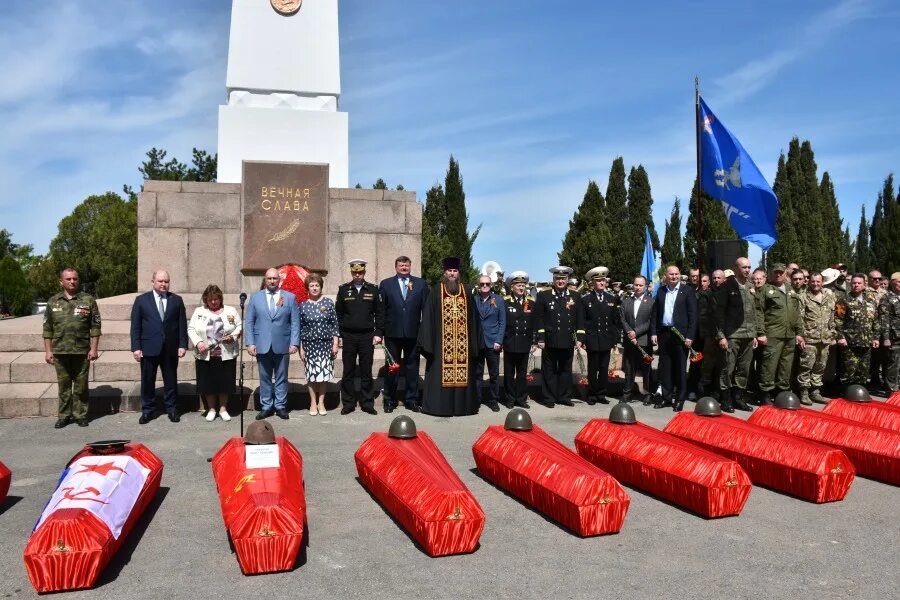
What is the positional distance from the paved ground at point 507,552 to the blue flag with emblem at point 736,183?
167 inches

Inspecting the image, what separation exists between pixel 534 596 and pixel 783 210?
3908 centimetres

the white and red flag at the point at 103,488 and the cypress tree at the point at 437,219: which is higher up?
the cypress tree at the point at 437,219

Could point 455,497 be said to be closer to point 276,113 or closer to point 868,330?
point 868,330

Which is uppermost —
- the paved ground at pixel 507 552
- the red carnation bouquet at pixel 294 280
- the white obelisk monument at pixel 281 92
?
the white obelisk monument at pixel 281 92

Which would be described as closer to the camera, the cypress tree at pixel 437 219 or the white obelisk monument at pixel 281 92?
the white obelisk monument at pixel 281 92

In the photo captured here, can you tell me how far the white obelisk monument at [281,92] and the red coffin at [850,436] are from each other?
810cm

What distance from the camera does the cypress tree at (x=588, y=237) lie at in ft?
111

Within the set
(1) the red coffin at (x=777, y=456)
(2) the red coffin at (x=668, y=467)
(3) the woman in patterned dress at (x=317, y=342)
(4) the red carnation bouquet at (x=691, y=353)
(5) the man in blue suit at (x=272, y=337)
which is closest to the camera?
(2) the red coffin at (x=668, y=467)

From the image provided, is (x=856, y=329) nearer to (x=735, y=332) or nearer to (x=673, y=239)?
(x=735, y=332)

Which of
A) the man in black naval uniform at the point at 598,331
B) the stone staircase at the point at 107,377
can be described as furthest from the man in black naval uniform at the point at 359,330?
the man in black naval uniform at the point at 598,331

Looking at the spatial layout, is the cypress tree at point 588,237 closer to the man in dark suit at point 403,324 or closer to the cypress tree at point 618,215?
the cypress tree at point 618,215

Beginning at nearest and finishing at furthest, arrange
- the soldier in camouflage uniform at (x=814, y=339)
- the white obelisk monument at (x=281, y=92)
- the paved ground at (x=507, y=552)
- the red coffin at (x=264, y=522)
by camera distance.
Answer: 1. the paved ground at (x=507, y=552)
2. the red coffin at (x=264, y=522)
3. the soldier in camouflage uniform at (x=814, y=339)
4. the white obelisk monument at (x=281, y=92)

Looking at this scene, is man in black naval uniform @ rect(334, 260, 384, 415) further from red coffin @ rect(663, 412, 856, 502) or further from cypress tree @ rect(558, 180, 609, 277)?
cypress tree @ rect(558, 180, 609, 277)

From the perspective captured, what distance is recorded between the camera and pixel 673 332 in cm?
853
